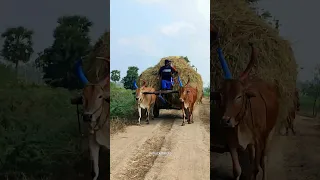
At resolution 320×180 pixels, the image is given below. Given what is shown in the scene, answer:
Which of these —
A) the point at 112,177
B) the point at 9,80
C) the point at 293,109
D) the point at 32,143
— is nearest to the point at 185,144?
the point at 112,177

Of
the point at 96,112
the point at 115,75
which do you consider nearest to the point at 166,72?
the point at 115,75

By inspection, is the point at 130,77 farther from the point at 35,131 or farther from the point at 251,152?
the point at 251,152

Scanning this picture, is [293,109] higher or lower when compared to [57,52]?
lower

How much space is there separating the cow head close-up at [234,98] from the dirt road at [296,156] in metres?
0.40

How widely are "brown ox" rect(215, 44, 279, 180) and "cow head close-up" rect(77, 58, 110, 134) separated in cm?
96

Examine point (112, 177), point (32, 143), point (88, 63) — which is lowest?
point (112, 177)

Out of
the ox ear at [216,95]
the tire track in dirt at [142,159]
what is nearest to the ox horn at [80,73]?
the tire track in dirt at [142,159]

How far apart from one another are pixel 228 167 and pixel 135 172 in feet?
2.59

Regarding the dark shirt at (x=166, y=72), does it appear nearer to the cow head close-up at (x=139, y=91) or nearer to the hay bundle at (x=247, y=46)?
the cow head close-up at (x=139, y=91)

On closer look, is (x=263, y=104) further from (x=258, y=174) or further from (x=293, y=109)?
(x=258, y=174)

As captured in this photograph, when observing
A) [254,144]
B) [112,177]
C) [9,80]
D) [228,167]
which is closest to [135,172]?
[112,177]

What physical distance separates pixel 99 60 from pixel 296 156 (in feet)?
6.06

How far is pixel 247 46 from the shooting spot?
361 centimetres

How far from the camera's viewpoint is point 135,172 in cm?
366
